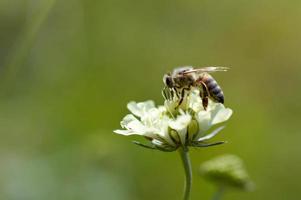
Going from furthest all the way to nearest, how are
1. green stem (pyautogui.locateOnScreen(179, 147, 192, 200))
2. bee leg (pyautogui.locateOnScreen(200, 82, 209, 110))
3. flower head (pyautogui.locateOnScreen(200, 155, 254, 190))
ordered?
flower head (pyautogui.locateOnScreen(200, 155, 254, 190))
bee leg (pyautogui.locateOnScreen(200, 82, 209, 110))
green stem (pyautogui.locateOnScreen(179, 147, 192, 200))

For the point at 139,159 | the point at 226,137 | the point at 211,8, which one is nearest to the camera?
the point at 139,159

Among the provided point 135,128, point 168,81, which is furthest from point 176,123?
point 168,81

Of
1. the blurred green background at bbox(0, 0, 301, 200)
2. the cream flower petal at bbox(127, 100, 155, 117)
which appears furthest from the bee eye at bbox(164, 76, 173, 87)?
the blurred green background at bbox(0, 0, 301, 200)

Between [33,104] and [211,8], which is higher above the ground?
[211,8]

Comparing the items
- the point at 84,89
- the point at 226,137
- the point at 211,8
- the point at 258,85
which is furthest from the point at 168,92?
the point at 211,8

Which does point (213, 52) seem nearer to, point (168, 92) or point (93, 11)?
point (93, 11)

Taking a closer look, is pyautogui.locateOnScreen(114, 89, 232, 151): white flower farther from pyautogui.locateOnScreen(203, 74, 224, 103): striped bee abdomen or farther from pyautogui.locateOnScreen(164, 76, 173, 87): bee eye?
pyautogui.locateOnScreen(164, 76, 173, 87): bee eye

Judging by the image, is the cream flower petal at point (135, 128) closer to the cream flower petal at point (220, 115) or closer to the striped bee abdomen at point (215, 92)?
the cream flower petal at point (220, 115)
